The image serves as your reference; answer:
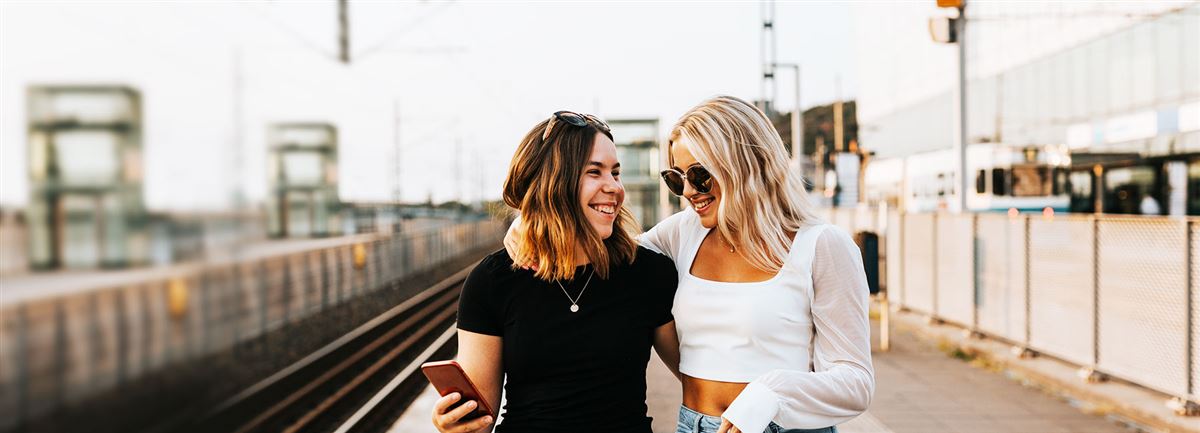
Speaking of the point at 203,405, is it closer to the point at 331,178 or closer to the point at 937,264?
the point at 331,178

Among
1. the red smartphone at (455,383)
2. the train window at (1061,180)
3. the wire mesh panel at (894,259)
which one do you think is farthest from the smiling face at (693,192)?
the train window at (1061,180)

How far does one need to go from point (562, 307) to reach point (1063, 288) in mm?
7383

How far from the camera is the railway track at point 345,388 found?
976 cm

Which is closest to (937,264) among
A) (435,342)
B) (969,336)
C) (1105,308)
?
(969,336)

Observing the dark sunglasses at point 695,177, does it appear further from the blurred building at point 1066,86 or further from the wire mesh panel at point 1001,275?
the blurred building at point 1066,86

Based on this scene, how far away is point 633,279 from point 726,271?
0.78 ft

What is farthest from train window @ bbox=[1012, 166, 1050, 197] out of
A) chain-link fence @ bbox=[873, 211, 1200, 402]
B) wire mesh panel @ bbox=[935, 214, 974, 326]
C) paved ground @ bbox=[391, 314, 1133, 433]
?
paved ground @ bbox=[391, 314, 1133, 433]

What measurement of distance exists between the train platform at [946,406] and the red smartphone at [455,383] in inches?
130

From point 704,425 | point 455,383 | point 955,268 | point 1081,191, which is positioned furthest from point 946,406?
point 1081,191

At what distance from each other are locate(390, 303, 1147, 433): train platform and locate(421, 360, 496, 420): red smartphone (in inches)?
130

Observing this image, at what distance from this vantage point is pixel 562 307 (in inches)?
83.1

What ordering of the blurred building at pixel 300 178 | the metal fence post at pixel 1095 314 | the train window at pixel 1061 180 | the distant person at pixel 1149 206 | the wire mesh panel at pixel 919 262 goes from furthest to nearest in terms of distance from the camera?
the train window at pixel 1061 180, the distant person at pixel 1149 206, the blurred building at pixel 300 178, the wire mesh panel at pixel 919 262, the metal fence post at pixel 1095 314

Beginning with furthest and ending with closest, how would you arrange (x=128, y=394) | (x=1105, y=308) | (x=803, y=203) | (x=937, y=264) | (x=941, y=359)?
(x=128, y=394), (x=937, y=264), (x=941, y=359), (x=1105, y=308), (x=803, y=203)

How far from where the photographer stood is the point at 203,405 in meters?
11.9
